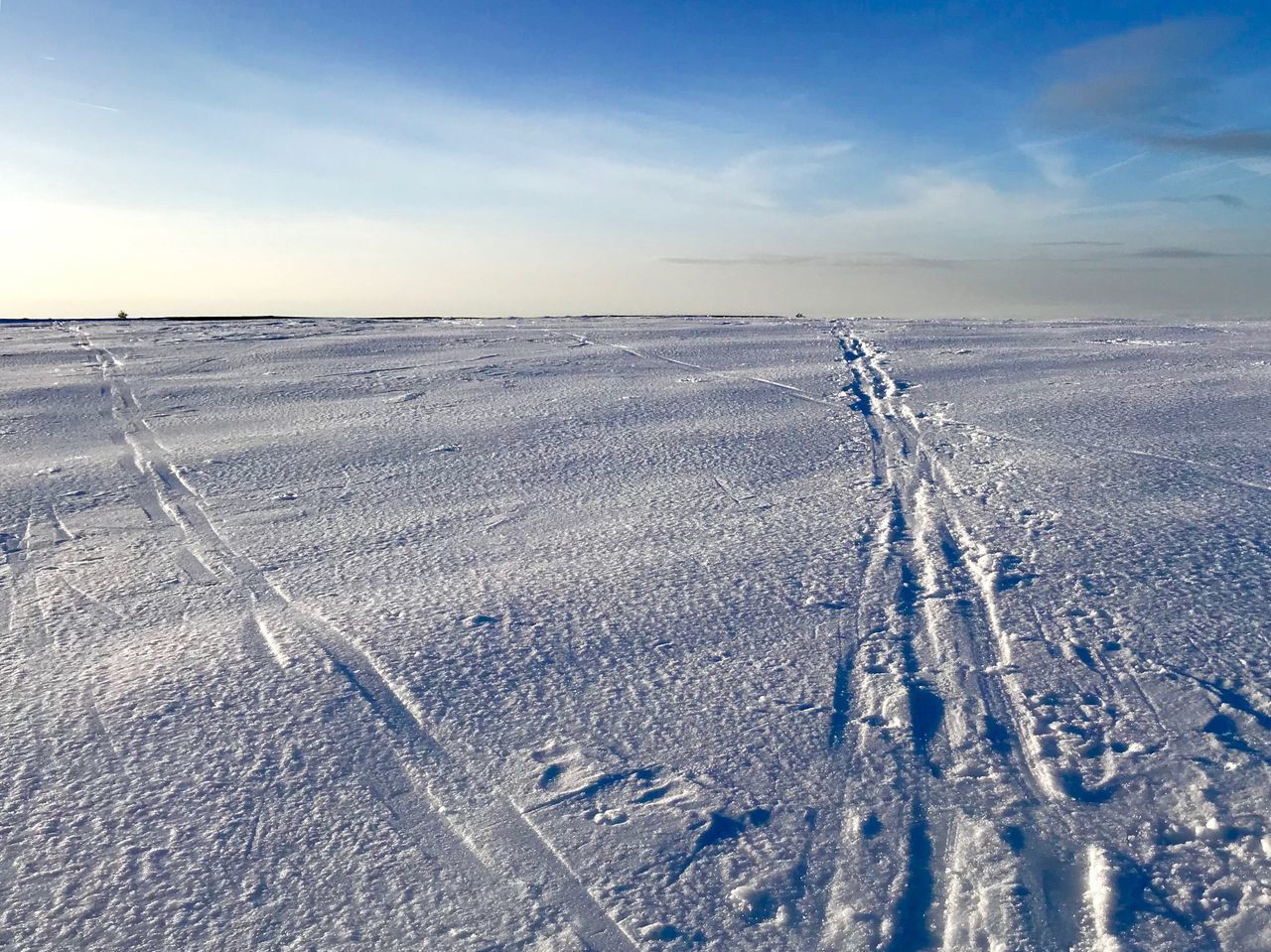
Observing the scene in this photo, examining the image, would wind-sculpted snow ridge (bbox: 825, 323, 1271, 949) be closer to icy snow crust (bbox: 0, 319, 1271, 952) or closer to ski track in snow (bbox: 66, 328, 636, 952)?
icy snow crust (bbox: 0, 319, 1271, 952)

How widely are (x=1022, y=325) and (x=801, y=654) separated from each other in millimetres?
8585

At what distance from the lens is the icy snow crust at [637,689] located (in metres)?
1.63

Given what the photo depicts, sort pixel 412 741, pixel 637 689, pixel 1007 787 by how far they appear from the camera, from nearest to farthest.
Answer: pixel 1007 787 → pixel 412 741 → pixel 637 689

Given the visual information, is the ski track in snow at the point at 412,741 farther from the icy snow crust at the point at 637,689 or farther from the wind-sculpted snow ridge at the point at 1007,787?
the wind-sculpted snow ridge at the point at 1007,787

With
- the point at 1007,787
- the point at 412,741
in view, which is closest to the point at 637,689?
the point at 412,741

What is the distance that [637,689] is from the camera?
2.27 metres

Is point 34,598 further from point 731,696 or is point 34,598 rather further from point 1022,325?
→ point 1022,325

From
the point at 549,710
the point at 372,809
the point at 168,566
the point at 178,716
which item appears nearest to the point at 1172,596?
the point at 549,710

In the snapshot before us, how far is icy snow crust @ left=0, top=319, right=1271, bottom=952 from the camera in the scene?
1626mm

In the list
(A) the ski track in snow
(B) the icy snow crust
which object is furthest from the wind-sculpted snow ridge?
(A) the ski track in snow

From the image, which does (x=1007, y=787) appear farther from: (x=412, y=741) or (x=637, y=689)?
(x=412, y=741)

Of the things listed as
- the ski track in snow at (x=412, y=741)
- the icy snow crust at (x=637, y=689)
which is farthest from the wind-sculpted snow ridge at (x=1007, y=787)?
the ski track in snow at (x=412, y=741)

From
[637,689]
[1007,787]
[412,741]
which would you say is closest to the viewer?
[1007,787]

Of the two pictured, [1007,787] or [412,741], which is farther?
[412,741]
